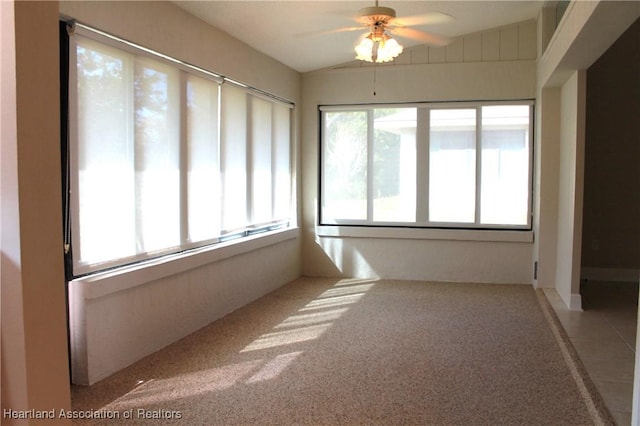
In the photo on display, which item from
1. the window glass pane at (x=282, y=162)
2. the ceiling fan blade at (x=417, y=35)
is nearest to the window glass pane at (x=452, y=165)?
the window glass pane at (x=282, y=162)

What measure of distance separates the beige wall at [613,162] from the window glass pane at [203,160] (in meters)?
4.51

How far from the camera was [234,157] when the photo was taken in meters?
5.15

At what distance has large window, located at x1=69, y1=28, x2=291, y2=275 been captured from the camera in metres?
3.24

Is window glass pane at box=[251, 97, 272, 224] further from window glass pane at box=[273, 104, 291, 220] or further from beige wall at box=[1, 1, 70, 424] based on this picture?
beige wall at box=[1, 1, 70, 424]

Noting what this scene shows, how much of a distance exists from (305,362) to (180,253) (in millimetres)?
1386

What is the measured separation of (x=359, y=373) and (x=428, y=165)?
12.3ft

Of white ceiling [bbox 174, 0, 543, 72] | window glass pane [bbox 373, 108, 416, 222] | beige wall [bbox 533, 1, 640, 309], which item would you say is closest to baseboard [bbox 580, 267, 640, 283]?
beige wall [bbox 533, 1, 640, 309]

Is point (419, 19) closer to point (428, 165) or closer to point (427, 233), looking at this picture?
point (428, 165)

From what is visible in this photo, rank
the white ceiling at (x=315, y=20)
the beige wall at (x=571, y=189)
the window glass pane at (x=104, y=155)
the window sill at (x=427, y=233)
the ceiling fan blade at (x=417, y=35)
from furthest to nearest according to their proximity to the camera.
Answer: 1. the window sill at (x=427, y=233)
2. the beige wall at (x=571, y=189)
3. the white ceiling at (x=315, y=20)
4. the ceiling fan blade at (x=417, y=35)
5. the window glass pane at (x=104, y=155)

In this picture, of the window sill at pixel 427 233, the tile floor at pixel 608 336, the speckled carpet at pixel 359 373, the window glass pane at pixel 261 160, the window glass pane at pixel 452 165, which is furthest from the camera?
the window glass pane at pixel 452 165

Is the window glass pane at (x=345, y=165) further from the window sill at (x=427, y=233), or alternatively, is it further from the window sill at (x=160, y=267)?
the window sill at (x=160, y=267)

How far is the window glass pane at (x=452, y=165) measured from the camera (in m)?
6.57

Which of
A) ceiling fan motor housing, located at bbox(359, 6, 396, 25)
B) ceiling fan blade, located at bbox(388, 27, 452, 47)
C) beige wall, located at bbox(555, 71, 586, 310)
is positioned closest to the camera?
ceiling fan motor housing, located at bbox(359, 6, 396, 25)

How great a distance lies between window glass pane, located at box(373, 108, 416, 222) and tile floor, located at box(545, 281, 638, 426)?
2020mm
